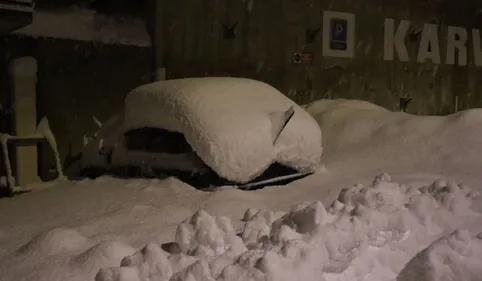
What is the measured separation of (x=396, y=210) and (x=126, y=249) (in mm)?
1520

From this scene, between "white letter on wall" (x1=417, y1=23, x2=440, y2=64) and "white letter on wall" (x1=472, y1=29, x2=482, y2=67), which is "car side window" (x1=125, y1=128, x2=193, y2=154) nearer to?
"white letter on wall" (x1=417, y1=23, x2=440, y2=64)

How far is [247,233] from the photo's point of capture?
3.25 metres

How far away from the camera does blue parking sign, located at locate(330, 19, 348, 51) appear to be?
11281 mm

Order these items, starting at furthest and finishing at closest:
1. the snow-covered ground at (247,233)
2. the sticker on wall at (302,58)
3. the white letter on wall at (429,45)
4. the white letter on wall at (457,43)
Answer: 1. the white letter on wall at (457,43)
2. the white letter on wall at (429,45)
3. the sticker on wall at (302,58)
4. the snow-covered ground at (247,233)

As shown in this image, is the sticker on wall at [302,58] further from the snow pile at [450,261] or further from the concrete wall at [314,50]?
the snow pile at [450,261]

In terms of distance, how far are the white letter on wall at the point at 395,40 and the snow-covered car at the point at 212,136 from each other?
5801 mm

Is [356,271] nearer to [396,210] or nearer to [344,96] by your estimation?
[396,210]

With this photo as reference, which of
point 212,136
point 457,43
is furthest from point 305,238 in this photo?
point 457,43

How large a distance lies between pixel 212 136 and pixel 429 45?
834 centimetres

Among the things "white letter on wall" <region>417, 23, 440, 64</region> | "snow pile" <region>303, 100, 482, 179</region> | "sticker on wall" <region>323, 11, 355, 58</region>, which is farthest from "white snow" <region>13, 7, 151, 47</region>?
"white letter on wall" <region>417, 23, 440, 64</region>

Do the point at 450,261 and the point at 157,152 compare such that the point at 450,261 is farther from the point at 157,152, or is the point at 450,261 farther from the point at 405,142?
the point at 405,142

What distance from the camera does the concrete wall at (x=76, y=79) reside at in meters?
8.57

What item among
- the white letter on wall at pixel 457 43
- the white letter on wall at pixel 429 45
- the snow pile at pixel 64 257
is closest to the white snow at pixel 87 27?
the snow pile at pixel 64 257

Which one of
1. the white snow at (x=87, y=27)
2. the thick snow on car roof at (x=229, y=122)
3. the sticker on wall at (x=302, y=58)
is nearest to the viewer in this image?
the thick snow on car roof at (x=229, y=122)
